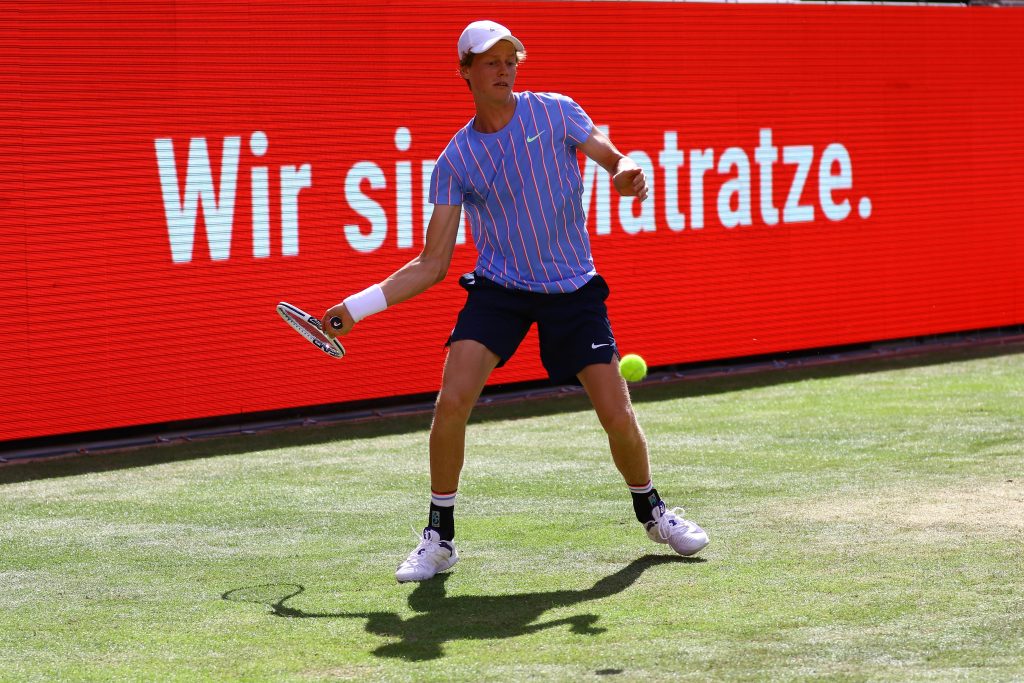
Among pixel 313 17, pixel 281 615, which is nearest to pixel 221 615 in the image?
pixel 281 615

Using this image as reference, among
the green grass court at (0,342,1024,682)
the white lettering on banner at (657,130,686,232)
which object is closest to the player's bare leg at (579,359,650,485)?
the green grass court at (0,342,1024,682)

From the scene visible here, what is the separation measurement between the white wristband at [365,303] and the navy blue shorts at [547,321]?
348 millimetres

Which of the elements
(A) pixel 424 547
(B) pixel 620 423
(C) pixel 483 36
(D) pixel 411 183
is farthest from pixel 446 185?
(D) pixel 411 183

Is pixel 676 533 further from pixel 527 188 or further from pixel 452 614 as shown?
pixel 527 188

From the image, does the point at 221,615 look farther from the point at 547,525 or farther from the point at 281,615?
the point at 547,525

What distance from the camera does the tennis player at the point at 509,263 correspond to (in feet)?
21.0

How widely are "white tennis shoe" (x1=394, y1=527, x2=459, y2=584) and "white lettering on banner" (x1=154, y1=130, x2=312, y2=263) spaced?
158 inches

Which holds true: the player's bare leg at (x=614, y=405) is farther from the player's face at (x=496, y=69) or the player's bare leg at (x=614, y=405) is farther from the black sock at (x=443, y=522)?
the player's face at (x=496, y=69)

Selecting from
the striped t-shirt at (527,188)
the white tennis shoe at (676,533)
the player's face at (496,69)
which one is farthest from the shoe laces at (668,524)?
the player's face at (496,69)

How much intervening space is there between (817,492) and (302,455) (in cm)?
309

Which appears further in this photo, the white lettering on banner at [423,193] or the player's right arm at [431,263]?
the white lettering on banner at [423,193]

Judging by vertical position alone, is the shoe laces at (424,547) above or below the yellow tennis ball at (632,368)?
below

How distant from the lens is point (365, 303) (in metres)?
6.29

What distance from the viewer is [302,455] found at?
31.5ft
